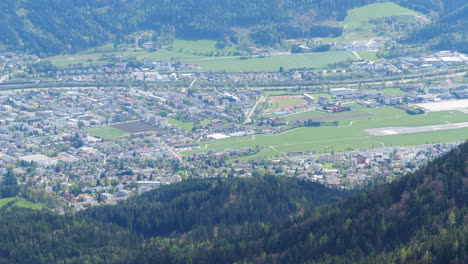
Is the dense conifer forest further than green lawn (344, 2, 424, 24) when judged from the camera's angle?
No

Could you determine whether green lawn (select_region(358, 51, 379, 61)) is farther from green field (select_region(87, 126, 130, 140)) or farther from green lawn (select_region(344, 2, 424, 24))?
green field (select_region(87, 126, 130, 140))

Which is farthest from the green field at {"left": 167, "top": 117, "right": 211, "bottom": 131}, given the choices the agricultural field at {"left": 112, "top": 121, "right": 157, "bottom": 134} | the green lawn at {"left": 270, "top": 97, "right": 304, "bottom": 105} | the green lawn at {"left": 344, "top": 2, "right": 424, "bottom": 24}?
the green lawn at {"left": 344, "top": 2, "right": 424, "bottom": 24}

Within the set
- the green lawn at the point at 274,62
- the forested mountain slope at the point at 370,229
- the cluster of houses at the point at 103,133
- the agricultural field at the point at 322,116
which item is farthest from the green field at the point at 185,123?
the forested mountain slope at the point at 370,229

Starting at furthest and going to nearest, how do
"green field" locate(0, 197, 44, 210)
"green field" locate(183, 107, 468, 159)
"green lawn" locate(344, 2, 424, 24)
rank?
"green lawn" locate(344, 2, 424, 24), "green field" locate(183, 107, 468, 159), "green field" locate(0, 197, 44, 210)

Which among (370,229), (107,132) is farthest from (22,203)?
(370,229)

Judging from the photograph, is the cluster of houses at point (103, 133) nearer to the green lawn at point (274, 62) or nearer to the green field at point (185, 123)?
the green field at point (185, 123)

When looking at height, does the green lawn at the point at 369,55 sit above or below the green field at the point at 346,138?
above


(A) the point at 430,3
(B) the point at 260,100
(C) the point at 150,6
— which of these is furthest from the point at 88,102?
(A) the point at 430,3
